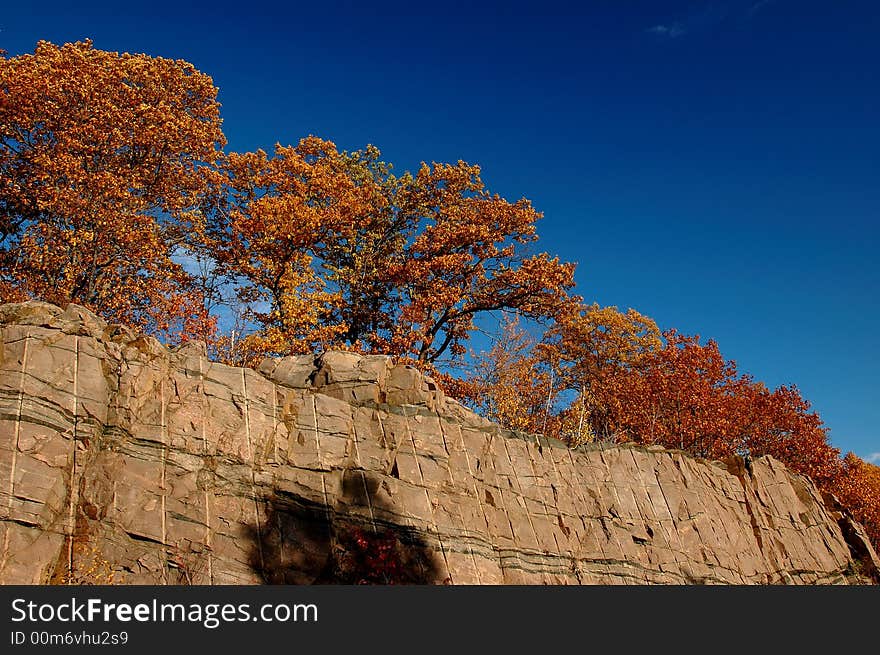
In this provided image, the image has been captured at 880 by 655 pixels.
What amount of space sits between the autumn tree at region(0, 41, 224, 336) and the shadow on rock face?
1486cm

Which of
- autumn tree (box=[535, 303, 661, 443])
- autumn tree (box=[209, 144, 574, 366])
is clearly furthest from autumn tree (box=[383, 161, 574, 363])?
autumn tree (box=[535, 303, 661, 443])

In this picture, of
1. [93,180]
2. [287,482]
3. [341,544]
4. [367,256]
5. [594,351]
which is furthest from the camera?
[594,351]

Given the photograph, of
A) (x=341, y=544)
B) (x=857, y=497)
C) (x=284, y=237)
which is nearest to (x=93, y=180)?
(x=284, y=237)

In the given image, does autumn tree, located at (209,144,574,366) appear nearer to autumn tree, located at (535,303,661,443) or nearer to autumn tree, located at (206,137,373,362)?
autumn tree, located at (206,137,373,362)

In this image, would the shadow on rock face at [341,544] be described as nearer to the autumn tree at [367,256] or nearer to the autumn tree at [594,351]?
the autumn tree at [367,256]

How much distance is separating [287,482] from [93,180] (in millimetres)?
16470

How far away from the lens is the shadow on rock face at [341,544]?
1554cm

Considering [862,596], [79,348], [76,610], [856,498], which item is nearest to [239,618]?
[76,610]

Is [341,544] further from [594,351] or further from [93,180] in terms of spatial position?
[594,351]

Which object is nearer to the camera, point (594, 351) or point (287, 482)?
point (287, 482)

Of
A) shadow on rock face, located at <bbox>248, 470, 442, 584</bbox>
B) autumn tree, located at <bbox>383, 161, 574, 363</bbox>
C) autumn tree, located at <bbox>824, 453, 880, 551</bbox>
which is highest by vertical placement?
autumn tree, located at <bbox>383, 161, 574, 363</bbox>

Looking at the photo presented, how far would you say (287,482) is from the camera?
55.2 ft

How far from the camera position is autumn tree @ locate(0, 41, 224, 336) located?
84.8ft

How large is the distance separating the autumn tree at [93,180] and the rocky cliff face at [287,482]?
11.2m
